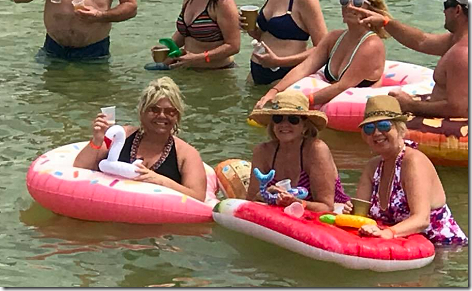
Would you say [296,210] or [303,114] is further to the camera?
[303,114]

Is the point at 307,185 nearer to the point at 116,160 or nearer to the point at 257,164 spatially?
the point at 257,164

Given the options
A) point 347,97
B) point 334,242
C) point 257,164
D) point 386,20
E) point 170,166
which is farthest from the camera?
point 347,97

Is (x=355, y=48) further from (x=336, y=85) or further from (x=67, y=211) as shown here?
(x=67, y=211)

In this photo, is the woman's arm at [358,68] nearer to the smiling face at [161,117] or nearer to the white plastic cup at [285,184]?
the smiling face at [161,117]

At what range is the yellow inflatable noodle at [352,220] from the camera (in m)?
5.11

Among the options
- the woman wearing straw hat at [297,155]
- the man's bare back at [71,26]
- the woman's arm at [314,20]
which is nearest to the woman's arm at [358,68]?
the woman's arm at [314,20]

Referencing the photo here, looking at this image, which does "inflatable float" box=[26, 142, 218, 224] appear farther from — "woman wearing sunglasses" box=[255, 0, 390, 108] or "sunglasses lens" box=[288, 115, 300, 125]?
"woman wearing sunglasses" box=[255, 0, 390, 108]

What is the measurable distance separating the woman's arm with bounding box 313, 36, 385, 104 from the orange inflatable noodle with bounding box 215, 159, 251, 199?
1.44m

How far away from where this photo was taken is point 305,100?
5.52 m

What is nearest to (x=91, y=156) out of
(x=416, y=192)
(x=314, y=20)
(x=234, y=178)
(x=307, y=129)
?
(x=234, y=178)

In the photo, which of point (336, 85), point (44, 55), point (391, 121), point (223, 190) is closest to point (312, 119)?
point (391, 121)

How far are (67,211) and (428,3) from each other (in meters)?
7.93

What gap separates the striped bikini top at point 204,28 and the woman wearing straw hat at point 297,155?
10.5ft

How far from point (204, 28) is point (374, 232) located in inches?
162
